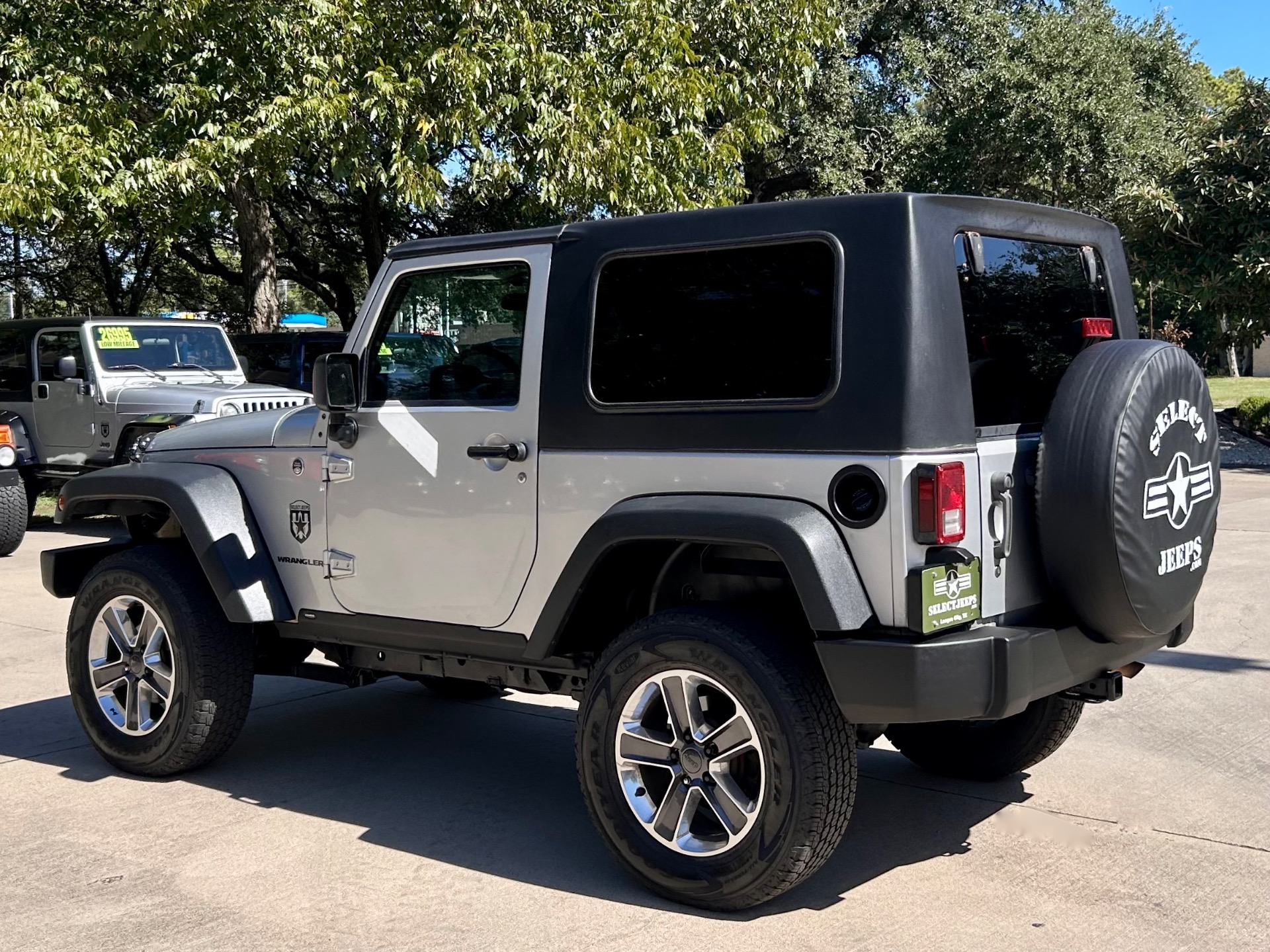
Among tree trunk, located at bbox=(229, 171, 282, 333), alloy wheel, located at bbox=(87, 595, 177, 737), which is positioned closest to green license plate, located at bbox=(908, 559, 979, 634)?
alloy wheel, located at bbox=(87, 595, 177, 737)

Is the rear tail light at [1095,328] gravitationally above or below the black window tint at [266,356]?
below

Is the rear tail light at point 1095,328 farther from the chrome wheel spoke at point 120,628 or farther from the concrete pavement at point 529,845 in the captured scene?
the chrome wheel spoke at point 120,628

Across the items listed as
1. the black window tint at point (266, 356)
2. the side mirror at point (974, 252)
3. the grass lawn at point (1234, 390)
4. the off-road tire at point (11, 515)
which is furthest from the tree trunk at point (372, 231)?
the side mirror at point (974, 252)

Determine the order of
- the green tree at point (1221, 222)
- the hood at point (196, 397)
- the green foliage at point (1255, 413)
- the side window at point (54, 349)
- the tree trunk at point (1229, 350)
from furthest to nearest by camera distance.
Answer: the green foliage at point (1255, 413) < the tree trunk at point (1229, 350) < the green tree at point (1221, 222) < the side window at point (54, 349) < the hood at point (196, 397)

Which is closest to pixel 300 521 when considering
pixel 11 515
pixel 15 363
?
pixel 11 515

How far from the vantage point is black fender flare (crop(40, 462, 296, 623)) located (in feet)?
16.4

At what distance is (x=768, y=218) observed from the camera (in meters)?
3.95

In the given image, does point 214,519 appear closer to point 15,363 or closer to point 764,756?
point 764,756

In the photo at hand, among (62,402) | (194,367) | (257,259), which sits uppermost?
(257,259)

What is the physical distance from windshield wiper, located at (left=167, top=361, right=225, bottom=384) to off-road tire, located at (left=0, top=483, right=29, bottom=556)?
2054 millimetres

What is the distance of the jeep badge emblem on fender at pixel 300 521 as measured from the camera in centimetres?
504

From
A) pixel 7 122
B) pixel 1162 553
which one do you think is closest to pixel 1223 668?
pixel 1162 553

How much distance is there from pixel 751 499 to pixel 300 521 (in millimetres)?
1994

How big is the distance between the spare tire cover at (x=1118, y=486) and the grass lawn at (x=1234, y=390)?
25.6 meters
